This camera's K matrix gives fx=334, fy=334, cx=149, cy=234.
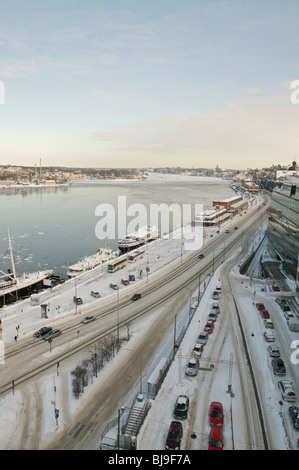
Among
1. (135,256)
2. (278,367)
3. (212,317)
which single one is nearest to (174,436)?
(278,367)

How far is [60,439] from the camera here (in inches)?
418

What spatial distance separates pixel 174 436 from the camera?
9641mm

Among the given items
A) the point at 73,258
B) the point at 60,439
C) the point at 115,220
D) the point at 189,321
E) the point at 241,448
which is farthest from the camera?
the point at 115,220

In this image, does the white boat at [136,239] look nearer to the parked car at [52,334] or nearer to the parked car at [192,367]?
the parked car at [52,334]

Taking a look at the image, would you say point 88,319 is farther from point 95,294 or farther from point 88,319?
point 95,294

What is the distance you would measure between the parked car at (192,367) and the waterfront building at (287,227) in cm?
1155

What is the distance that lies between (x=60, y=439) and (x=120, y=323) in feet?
27.3

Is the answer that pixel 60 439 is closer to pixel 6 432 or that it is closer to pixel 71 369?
pixel 6 432

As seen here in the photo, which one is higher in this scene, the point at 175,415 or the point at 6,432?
the point at 175,415

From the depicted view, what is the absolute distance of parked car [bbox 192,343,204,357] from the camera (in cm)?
1447

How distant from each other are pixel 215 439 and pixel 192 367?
3.75 m

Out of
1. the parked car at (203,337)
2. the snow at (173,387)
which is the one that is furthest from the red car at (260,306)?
the parked car at (203,337)

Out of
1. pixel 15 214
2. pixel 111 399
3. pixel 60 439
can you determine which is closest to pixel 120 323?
pixel 111 399

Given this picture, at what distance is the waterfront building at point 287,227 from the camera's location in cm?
2342
